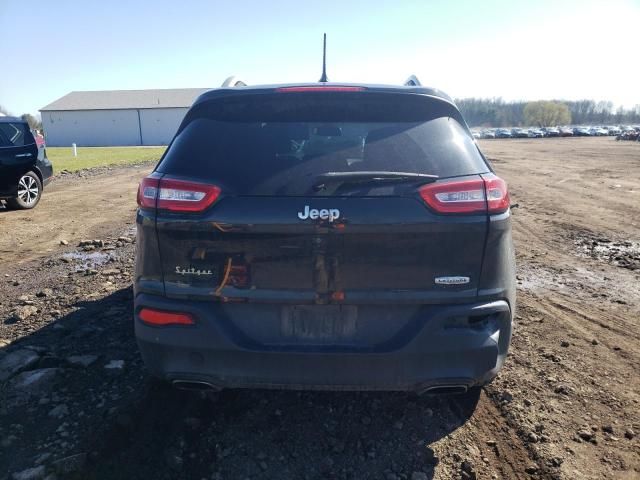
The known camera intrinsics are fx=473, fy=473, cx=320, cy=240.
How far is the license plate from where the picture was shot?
7.59ft

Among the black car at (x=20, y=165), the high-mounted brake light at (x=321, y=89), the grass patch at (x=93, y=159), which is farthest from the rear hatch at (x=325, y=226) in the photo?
the grass patch at (x=93, y=159)

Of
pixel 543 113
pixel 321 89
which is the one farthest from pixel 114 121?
pixel 543 113

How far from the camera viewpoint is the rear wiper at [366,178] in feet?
7.38

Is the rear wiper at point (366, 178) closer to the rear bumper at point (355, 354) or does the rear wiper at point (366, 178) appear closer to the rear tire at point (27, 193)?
the rear bumper at point (355, 354)

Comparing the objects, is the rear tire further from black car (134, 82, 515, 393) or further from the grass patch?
the grass patch

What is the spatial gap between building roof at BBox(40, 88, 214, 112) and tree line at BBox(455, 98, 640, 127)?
7839 cm

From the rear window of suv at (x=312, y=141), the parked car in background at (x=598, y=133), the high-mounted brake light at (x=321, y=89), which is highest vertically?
the high-mounted brake light at (x=321, y=89)

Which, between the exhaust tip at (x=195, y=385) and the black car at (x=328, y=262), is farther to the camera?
the exhaust tip at (x=195, y=385)

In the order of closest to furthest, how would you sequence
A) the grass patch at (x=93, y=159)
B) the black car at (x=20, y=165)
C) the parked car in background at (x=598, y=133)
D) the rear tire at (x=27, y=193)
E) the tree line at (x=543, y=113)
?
the black car at (x=20, y=165)
the rear tire at (x=27, y=193)
the grass patch at (x=93, y=159)
the parked car in background at (x=598, y=133)
the tree line at (x=543, y=113)

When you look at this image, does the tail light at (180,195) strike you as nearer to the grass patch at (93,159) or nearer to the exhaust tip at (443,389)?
the exhaust tip at (443,389)

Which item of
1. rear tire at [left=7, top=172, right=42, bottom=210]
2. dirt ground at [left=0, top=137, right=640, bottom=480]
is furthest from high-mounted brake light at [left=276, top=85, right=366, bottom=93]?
rear tire at [left=7, top=172, right=42, bottom=210]

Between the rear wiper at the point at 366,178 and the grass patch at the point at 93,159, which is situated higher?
the rear wiper at the point at 366,178

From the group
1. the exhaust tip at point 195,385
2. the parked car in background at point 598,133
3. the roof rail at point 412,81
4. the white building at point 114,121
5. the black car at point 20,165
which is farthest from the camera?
the parked car in background at point 598,133

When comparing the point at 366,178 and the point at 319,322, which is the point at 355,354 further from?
the point at 366,178
